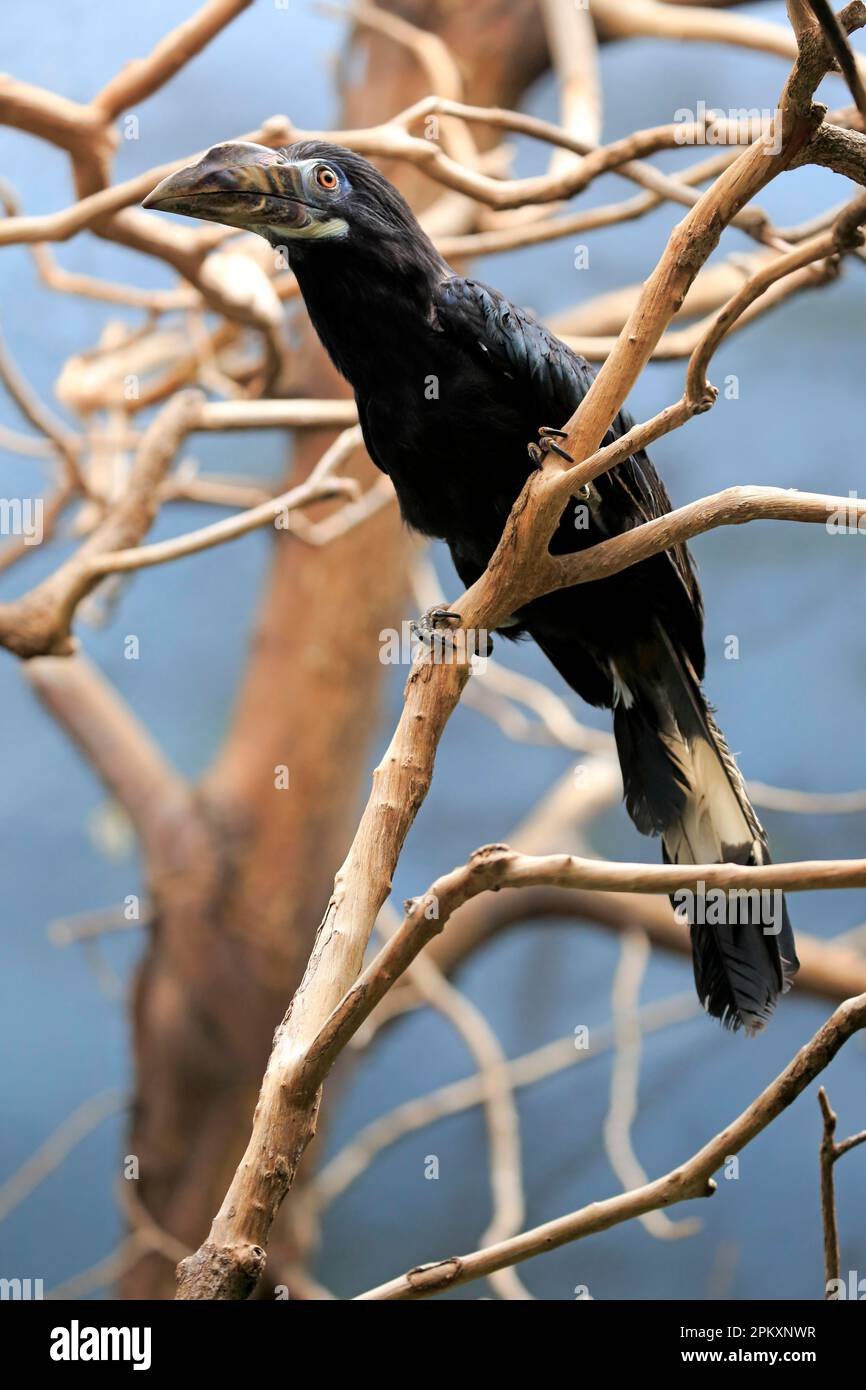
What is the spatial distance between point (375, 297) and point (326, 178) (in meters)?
0.22

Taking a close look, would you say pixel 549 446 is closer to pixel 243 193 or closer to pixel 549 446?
pixel 549 446

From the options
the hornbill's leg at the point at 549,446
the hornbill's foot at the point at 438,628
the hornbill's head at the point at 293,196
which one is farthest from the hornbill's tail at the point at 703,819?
the hornbill's head at the point at 293,196

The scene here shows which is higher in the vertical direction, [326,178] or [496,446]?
[326,178]

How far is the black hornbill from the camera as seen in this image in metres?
2.21

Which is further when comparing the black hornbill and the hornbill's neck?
the hornbill's neck

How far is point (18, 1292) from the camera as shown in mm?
4727

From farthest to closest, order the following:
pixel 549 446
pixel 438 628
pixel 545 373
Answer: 1. pixel 545 373
2. pixel 438 628
3. pixel 549 446

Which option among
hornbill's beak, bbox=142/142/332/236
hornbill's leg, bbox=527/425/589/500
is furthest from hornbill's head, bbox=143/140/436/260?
hornbill's leg, bbox=527/425/589/500

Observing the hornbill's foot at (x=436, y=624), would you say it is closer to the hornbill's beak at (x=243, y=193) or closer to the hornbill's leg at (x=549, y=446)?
the hornbill's leg at (x=549, y=446)

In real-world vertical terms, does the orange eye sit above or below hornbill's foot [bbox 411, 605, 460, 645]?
above

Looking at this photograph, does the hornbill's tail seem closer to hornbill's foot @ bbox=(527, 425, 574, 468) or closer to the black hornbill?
the black hornbill

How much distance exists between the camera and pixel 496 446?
7.55 ft

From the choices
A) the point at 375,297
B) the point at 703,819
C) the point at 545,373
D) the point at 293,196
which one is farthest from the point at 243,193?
the point at 703,819

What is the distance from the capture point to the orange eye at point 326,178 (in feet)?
A: 7.50
